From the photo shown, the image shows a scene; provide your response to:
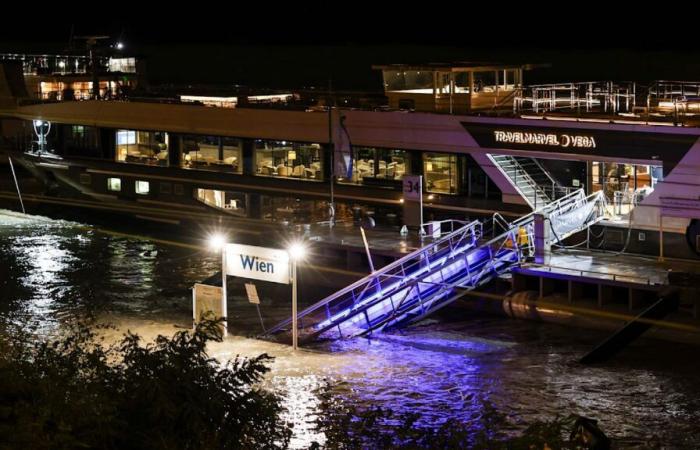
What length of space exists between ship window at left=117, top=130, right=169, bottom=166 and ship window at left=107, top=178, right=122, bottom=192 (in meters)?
0.85

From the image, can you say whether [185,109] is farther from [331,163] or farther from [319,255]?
[319,255]

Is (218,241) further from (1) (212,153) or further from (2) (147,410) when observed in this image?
(2) (147,410)

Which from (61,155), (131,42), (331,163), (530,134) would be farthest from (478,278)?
(131,42)

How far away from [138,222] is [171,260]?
654 centimetres

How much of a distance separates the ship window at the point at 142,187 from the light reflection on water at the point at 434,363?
28.5 ft

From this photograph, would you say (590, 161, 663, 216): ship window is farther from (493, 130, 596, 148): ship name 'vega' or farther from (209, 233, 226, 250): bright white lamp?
(209, 233, 226, 250): bright white lamp

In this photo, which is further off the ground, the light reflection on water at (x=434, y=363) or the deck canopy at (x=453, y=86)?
the deck canopy at (x=453, y=86)

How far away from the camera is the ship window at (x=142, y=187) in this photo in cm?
4474

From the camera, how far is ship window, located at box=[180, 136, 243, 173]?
4247 cm

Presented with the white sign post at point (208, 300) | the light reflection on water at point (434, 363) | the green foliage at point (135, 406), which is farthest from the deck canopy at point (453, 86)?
the green foliage at point (135, 406)

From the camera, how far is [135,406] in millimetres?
11922

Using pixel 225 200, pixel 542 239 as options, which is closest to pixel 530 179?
pixel 542 239

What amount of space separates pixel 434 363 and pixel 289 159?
1615 centimetres

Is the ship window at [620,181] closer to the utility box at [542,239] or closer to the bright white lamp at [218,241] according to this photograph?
the utility box at [542,239]
